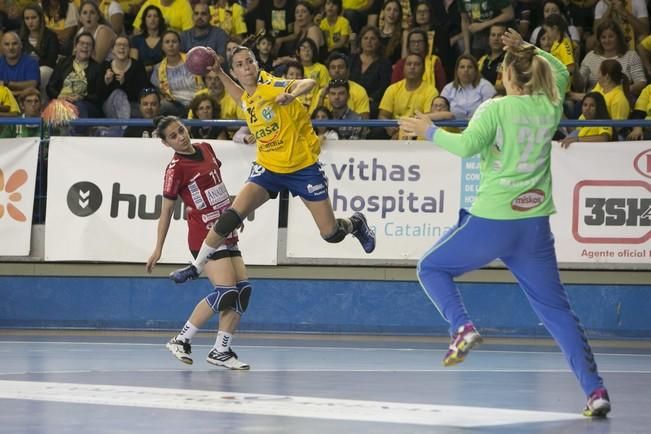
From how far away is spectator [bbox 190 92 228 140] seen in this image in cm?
1678

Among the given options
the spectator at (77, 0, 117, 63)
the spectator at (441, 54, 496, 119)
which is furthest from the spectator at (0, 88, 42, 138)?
the spectator at (441, 54, 496, 119)

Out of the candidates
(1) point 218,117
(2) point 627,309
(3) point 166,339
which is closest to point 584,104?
(2) point 627,309

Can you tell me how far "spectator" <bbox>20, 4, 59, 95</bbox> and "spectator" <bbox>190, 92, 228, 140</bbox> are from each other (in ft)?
10.3

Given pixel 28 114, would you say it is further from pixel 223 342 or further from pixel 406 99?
pixel 223 342

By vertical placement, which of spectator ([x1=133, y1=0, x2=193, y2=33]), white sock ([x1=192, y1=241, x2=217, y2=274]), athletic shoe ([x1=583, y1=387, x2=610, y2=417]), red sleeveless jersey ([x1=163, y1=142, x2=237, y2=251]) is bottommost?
athletic shoe ([x1=583, y1=387, x2=610, y2=417])

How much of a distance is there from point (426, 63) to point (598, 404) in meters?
9.46

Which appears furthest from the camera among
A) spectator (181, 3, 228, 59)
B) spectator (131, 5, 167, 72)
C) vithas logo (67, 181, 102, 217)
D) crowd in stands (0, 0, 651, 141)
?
spectator (131, 5, 167, 72)

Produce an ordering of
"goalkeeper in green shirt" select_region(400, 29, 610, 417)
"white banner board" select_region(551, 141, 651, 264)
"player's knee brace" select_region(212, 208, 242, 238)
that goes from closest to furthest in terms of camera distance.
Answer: "goalkeeper in green shirt" select_region(400, 29, 610, 417), "player's knee brace" select_region(212, 208, 242, 238), "white banner board" select_region(551, 141, 651, 264)

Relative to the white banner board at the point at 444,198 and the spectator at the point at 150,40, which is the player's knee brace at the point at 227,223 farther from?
the spectator at the point at 150,40

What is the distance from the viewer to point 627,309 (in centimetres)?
1576

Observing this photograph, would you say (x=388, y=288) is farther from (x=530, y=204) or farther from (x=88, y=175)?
(x=530, y=204)

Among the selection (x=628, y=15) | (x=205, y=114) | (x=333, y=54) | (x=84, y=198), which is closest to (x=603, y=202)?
(x=628, y=15)

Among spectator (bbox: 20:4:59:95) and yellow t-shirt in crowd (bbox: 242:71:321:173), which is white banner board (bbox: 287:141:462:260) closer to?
yellow t-shirt in crowd (bbox: 242:71:321:173)

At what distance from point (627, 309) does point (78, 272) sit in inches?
255
